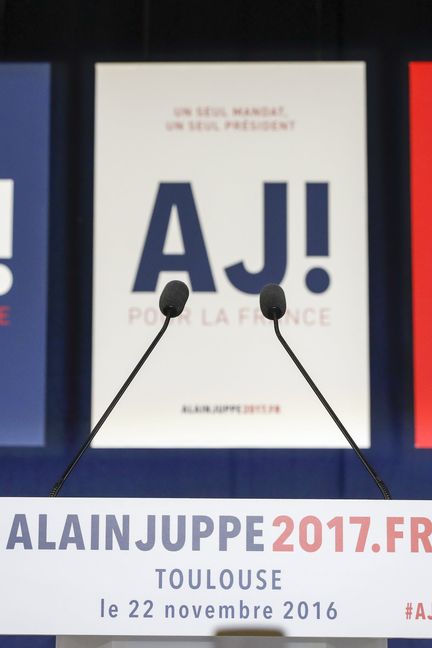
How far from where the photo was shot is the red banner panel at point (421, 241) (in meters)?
3.08

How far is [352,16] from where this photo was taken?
322cm

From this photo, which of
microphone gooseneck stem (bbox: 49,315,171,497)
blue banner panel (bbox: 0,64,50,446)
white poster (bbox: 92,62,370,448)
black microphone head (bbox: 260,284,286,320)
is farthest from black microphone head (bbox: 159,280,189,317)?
blue banner panel (bbox: 0,64,50,446)

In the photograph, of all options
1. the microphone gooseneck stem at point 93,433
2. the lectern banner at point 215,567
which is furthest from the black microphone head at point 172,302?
the lectern banner at point 215,567

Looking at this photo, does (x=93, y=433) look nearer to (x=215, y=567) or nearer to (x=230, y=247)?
(x=215, y=567)

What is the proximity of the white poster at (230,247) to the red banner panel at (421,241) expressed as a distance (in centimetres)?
19

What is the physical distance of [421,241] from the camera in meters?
3.12

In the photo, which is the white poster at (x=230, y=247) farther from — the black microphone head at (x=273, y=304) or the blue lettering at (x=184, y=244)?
the black microphone head at (x=273, y=304)

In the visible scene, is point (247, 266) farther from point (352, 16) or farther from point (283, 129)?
point (352, 16)

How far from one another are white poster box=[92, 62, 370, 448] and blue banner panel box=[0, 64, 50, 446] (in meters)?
0.21

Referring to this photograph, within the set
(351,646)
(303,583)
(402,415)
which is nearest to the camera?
(303,583)

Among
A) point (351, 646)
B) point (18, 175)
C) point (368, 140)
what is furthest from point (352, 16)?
point (351, 646)

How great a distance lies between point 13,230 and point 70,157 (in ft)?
1.13

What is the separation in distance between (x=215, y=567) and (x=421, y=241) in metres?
2.11

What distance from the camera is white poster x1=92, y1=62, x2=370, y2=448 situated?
307cm
